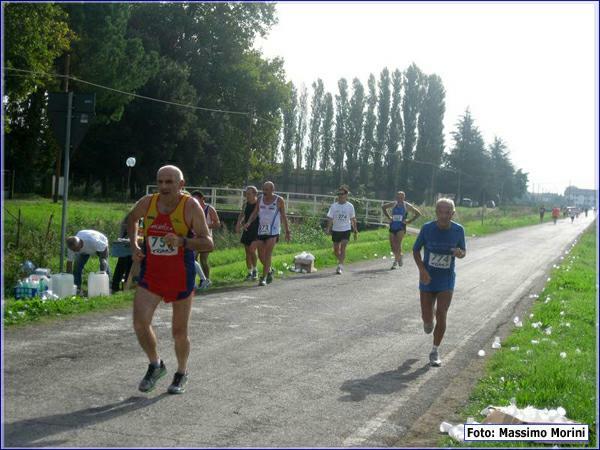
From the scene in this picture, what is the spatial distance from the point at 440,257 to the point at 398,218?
1148cm

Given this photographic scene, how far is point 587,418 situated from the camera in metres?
6.24

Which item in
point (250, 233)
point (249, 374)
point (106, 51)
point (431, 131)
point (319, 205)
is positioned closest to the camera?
point (249, 374)

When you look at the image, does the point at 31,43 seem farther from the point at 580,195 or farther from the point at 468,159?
the point at 580,195

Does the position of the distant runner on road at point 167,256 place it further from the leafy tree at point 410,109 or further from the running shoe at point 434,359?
the leafy tree at point 410,109

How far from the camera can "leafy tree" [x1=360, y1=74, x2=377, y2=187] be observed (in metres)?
82.4

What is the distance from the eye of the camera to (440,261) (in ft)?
29.4

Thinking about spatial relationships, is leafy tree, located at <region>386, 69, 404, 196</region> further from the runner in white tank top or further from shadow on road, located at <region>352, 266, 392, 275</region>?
the runner in white tank top

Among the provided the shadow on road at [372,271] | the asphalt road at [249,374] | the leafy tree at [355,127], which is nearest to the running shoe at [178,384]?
the asphalt road at [249,374]

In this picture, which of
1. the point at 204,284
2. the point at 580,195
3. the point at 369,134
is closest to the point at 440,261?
the point at 204,284

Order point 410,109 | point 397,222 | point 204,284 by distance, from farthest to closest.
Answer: point 410,109
point 397,222
point 204,284

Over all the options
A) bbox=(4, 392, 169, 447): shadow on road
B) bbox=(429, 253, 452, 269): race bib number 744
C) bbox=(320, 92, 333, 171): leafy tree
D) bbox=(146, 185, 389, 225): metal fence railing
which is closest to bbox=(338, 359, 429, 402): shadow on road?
bbox=(429, 253, 452, 269): race bib number 744

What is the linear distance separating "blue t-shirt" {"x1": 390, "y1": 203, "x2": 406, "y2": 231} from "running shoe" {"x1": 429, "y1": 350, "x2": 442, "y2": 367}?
1147cm

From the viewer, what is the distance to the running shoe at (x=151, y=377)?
22.0ft

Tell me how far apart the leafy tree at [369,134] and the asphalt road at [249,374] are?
69.5m
